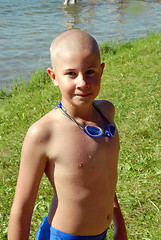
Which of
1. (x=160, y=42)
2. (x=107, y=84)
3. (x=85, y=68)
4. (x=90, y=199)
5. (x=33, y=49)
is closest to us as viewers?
(x=85, y=68)

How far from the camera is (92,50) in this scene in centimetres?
175

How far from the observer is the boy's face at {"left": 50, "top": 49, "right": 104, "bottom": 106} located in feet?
5.58

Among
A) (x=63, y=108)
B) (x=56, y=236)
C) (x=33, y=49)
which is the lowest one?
(x=33, y=49)

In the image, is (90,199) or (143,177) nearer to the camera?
(90,199)

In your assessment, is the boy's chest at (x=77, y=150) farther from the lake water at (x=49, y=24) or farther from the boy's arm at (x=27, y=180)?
the lake water at (x=49, y=24)

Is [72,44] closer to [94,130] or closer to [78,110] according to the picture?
[78,110]

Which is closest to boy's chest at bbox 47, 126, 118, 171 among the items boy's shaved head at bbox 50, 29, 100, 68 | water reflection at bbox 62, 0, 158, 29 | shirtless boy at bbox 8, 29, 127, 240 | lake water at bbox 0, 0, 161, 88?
shirtless boy at bbox 8, 29, 127, 240

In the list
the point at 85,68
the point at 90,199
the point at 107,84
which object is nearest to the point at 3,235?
the point at 90,199

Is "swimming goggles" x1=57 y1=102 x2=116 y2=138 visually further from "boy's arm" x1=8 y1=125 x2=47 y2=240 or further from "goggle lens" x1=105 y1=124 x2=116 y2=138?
"boy's arm" x1=8 y1=125 x2=47 y2=240

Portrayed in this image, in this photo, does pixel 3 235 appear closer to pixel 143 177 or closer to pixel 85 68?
pixel 143 177

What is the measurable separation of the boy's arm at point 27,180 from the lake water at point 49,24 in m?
6.22

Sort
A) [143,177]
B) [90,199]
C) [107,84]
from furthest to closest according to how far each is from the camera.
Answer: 1. [107,84]
2. [143,177]
3. [90,199]

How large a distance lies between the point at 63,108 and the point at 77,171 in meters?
0.37

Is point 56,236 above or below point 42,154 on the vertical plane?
below
